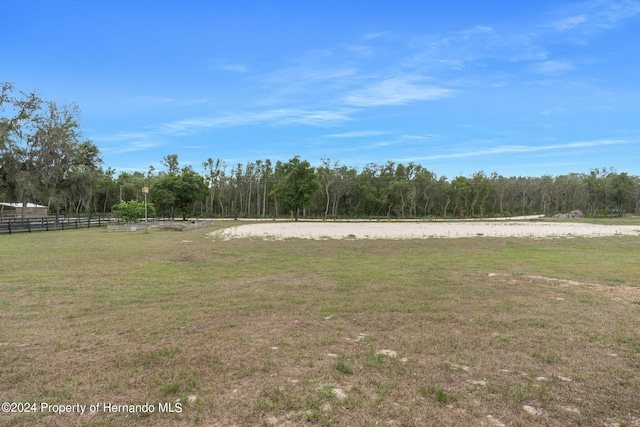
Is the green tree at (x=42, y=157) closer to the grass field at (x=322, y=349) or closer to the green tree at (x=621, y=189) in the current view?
the grass field at (x=322, y=349)

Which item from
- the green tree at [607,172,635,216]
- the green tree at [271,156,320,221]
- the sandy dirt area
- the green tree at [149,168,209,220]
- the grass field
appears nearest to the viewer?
the grass field

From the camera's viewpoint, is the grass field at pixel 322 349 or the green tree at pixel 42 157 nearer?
the grass field at pixel 322 349

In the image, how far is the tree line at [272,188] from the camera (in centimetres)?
3425

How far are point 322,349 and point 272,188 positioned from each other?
68419mm

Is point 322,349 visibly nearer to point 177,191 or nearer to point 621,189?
point 177,191

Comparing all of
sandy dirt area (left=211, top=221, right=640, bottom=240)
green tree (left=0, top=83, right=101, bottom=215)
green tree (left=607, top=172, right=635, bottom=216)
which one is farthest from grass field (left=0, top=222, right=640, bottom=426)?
green tree (left=607, top=172, right=635, bottom=216)

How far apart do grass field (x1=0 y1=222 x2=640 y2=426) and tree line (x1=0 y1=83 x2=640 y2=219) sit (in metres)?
32.7

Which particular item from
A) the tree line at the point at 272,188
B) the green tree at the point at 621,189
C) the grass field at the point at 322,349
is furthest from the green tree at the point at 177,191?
the green tree at the point at 621,189

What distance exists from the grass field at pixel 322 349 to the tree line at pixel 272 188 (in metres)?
32.7

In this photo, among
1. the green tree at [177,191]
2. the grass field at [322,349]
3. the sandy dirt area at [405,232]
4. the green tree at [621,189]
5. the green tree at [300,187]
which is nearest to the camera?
the grass field at [322,349]

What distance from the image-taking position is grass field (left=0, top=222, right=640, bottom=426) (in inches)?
125

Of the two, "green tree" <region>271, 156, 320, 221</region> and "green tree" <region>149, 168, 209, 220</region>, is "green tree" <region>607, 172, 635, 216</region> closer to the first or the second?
"green tree" <region>271, 156, 320, 221</region>

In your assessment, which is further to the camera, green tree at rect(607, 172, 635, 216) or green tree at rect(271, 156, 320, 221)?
green tree at rect(607, 172, 635, 216)

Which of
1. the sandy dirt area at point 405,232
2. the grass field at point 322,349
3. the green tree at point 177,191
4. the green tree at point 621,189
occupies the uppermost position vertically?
the green tree at point 621,189
